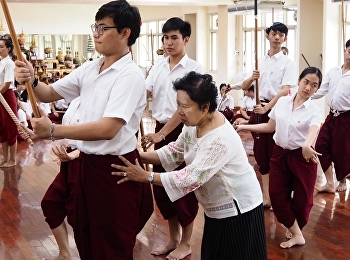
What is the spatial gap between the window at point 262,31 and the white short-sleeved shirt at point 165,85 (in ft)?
23.2

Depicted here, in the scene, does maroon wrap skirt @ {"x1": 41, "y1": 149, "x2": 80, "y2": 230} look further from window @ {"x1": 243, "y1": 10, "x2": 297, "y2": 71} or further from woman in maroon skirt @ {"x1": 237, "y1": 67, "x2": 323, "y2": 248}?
window @ {"x1": 243, "y1": 10, "x2": 297, "y2": 71}

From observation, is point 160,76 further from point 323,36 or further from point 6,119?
point 323,36

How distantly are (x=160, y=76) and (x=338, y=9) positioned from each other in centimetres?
693

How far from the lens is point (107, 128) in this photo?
2326 millimetres

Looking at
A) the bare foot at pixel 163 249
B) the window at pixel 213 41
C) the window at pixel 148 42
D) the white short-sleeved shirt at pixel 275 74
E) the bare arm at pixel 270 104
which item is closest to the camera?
the bare foot at pixel 163 249

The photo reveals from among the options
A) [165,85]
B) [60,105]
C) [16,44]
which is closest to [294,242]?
[165,85]

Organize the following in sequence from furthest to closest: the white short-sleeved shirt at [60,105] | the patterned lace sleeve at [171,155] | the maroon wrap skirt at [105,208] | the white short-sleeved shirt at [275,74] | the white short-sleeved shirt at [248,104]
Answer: the white short-sleeved shirt at [60,105] < the white short-sleeved shirt at [248,104] < the white short-sleeved shirt at [275,74] < the patterned lace sleeve at [171,155] < the maroon wrap skirt at [105,208]

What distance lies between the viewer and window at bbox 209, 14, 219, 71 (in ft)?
44.2

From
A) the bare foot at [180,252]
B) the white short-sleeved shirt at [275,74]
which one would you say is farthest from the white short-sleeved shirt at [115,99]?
the white short-sleeved shirt at [275,74]

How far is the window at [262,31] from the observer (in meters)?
11.2

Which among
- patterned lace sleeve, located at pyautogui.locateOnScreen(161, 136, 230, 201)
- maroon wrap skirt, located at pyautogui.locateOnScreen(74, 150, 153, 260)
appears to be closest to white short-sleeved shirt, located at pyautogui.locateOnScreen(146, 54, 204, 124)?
maroon wrap skirt, located at pyautogui.locateOnScreen(74, 150, 153, 260)

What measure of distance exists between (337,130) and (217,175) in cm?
331

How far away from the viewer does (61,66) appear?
13.6 meters

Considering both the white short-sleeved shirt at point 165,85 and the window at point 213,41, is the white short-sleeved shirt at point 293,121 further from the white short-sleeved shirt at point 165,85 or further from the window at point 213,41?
the window at point 213,41
